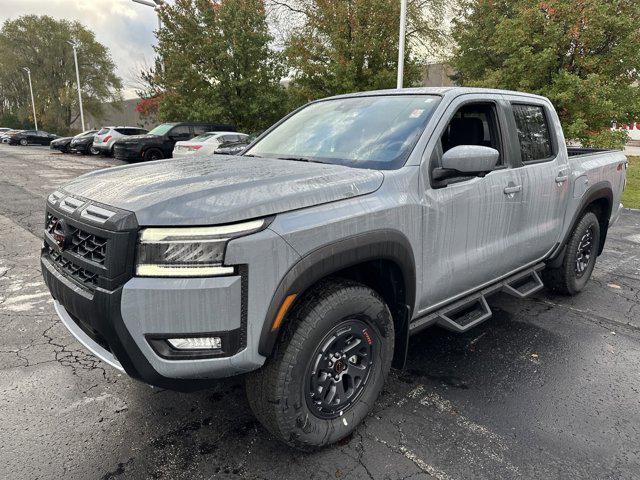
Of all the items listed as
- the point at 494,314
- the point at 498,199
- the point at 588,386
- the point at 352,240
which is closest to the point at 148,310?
the point at 352,240

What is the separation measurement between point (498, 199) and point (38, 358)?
345cm

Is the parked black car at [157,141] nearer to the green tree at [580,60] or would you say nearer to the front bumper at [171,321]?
the green tree at [580,60]

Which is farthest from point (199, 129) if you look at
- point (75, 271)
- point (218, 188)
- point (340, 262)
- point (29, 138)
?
point (29, 138)

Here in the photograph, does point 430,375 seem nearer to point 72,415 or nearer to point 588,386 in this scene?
point 588,386

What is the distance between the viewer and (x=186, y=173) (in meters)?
2.42

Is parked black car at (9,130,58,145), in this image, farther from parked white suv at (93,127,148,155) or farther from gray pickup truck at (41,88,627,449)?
gray pickup truck at (41,88,627,449)

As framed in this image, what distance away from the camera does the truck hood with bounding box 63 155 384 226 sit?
6.22 ft

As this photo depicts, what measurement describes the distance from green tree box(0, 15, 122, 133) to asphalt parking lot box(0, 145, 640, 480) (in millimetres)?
53720

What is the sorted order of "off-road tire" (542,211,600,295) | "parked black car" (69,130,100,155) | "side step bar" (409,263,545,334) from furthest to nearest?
"parked black car" (69,130,100,155), "off-road tire" (542,211,600,295), "side step bar" (409,263,545,334)

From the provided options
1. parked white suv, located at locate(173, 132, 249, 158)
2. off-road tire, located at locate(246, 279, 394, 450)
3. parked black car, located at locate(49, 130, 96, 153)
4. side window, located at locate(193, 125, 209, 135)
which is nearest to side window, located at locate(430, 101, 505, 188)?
off-road tire, located at locate(246, 279, 394, 450)

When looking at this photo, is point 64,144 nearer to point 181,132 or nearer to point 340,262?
point 181,132

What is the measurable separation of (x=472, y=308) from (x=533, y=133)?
5.12ft

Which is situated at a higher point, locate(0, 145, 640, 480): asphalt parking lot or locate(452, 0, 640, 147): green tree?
locate(452, 0, 640, 147): green tree

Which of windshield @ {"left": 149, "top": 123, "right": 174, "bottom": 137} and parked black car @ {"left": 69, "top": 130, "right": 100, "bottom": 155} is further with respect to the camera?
parked black car @ {"left": 69, "top": 130, "right": 100, "bottom": 155}
